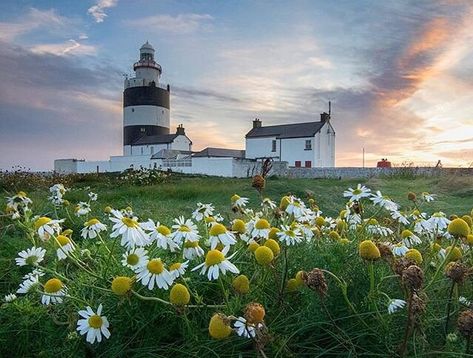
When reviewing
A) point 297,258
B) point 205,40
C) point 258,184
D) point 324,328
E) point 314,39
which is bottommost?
point 324,328

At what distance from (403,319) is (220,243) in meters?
0.73

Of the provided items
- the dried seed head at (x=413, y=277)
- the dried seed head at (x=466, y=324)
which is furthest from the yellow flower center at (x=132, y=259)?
the dried seed head at (x=466, y=324)

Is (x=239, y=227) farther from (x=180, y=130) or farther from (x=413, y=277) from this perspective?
(x=180, y=130)

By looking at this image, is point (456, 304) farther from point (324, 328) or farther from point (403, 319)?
point (324, 328)

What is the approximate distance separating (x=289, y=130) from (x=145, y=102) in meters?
13.0

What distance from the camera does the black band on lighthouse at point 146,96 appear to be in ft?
135

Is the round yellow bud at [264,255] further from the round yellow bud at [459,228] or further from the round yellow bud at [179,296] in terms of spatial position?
the round yellow bud at [459,228]

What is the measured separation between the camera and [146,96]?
41.1 metres

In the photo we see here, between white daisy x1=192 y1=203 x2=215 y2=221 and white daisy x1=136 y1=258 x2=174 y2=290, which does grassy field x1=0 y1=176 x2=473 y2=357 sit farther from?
white daisy x1=192 y1=203 x2=215 y2=221

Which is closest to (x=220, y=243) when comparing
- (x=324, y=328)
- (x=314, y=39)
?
(x=324, y=328)

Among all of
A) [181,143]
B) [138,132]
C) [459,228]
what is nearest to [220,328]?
[459,228]

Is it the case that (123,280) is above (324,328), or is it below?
above

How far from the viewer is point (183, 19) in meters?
9.87

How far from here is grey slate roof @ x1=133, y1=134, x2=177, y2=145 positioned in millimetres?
42438
